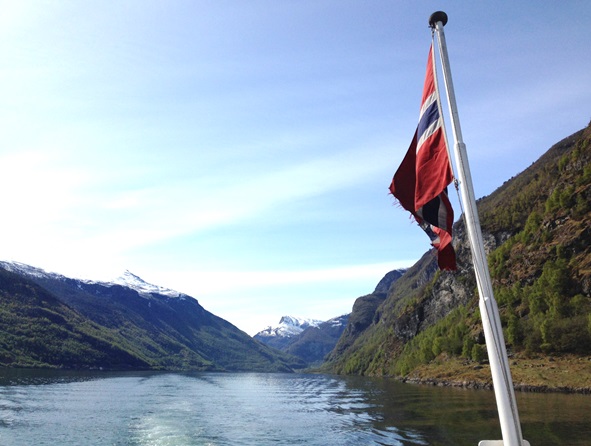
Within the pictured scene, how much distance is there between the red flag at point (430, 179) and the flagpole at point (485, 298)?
0.86 m

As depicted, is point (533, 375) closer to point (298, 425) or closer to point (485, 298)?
point (298, 425)

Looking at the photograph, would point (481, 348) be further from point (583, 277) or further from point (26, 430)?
point (26, 430)

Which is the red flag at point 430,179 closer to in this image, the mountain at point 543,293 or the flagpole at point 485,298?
the flagpole at point 485,298

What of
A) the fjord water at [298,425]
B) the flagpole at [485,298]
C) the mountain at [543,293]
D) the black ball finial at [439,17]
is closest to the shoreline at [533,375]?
the mountain at [543,293]

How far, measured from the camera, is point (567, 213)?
13962 centimetres

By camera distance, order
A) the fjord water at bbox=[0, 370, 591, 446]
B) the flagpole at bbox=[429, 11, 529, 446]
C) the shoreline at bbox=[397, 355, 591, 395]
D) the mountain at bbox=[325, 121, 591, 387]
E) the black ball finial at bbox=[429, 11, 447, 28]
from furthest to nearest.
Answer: the mountain at bbox=[325, 121, 591, 387] < the shoreline at bbox=[397, 355, 591, 395] < the fjord water at bbox=[0, 370, 591, 446] < the black ball finial at bbox=[429, 11, 447, 28] < the flagpole at bbox=[429, 11, 529, 446]

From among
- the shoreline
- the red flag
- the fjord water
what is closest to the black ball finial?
the red flag

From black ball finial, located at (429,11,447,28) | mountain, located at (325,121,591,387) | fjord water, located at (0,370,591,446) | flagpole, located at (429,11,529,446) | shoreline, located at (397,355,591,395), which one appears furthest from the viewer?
mountain, located at (325,121,591,387)

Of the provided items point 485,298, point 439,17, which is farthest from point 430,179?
point 439,17

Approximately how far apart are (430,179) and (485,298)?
3.97 metres

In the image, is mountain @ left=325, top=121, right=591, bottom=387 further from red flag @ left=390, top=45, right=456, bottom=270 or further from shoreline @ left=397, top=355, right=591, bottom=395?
red flag @ left=390, top=45, right=456, bottom=270

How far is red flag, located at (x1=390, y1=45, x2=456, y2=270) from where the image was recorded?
12.3 metres

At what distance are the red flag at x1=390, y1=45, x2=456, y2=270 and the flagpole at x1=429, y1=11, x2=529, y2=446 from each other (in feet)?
2.82

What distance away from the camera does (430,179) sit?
41.9ft
